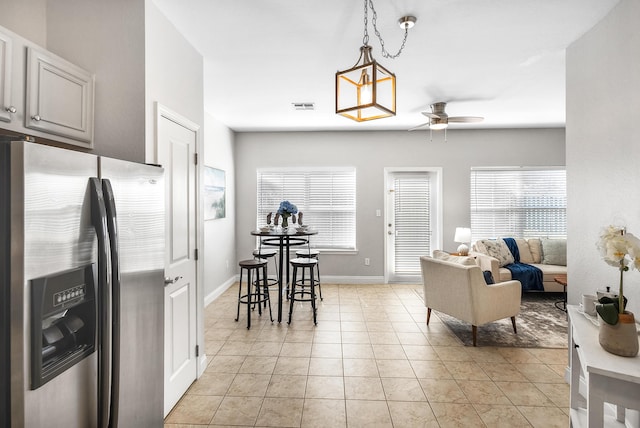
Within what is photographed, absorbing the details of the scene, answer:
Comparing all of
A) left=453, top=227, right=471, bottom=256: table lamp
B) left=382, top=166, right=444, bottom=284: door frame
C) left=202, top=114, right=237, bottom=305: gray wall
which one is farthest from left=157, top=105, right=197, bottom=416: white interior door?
left=453, top=227, right=471, bottom=256: table lamp

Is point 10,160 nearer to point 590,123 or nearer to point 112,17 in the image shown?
point 112,17

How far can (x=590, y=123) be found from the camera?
2.45m

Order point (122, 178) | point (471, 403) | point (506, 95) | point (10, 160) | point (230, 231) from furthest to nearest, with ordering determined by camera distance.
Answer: point (230, 231), point (506, 95), point (471, 403), point (122, 178), point (10, 160)

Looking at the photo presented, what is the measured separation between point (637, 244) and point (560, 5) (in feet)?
5.42

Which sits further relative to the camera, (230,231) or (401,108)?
(230,231)

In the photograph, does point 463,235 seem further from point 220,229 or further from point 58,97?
point 58,97

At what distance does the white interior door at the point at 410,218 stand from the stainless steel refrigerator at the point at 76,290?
4930mm

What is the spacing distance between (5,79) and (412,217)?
18.1ft

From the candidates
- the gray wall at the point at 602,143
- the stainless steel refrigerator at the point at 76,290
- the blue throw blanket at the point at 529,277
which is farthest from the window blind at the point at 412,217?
the stainless steel refrigerator at the point at 76,290

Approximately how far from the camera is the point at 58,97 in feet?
5.75

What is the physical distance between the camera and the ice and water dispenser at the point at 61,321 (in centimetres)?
96

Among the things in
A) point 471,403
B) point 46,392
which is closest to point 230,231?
point 471,403

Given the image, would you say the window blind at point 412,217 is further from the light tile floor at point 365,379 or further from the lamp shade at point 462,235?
the light tile floor at point 365,379

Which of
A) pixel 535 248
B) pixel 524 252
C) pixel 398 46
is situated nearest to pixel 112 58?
pixel 398 46
